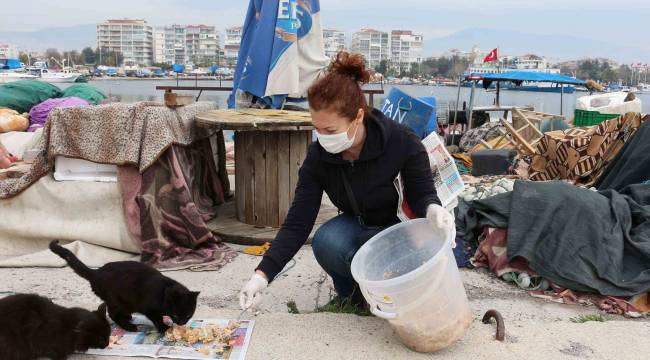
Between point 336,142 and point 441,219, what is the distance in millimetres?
561

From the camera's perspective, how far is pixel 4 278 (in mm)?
3383

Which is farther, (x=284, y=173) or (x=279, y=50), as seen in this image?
(x=279, y=50)

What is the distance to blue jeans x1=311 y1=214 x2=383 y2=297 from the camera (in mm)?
A: 2729

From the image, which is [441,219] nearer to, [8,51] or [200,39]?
[8,51]

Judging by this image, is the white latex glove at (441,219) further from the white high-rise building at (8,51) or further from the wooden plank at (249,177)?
the white high-rise building at (8,51)

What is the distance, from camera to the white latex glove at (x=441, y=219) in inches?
88.0

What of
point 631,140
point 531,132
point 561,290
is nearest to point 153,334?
point 561,290

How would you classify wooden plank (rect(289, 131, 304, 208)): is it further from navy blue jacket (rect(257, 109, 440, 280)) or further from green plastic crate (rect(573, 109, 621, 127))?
green plastic crate (rect(573, 109, 621, 127))

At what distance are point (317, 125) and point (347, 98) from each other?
176 millimetres

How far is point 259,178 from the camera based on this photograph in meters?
4.19

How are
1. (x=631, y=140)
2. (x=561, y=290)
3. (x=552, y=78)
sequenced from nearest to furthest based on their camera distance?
1. (x=561, y=290)
2. (x=631, y=140)
3. (x=552, y=78)

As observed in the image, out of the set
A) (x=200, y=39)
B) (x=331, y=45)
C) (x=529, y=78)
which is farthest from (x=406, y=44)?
(x=529, y=78)

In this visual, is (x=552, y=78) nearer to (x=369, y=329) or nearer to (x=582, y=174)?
(x=582, y=174)

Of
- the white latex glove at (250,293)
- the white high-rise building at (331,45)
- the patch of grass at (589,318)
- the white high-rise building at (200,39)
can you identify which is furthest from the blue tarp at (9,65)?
the white high-rise building at (200,39)
